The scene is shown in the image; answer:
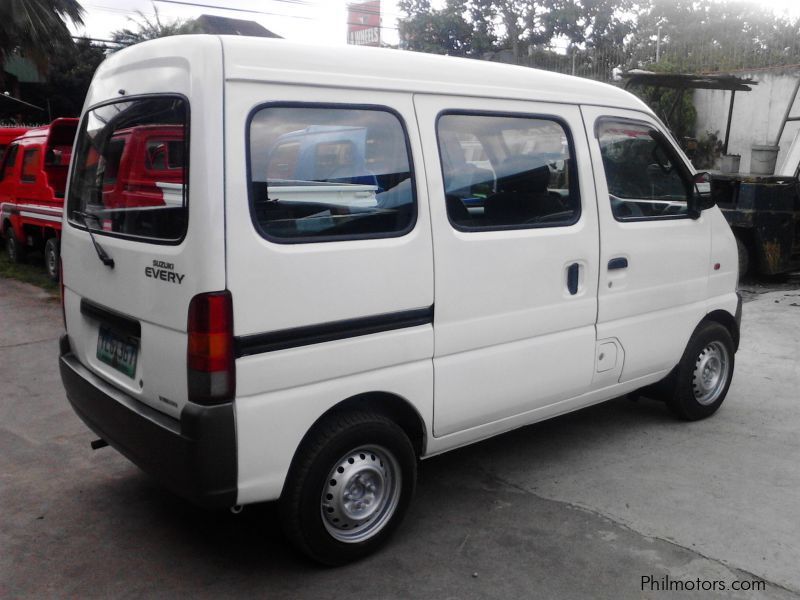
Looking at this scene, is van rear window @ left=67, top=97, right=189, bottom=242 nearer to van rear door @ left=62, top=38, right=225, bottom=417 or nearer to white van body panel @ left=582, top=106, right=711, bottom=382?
van rear door @ left=62, top=38, right=225, bottom=417

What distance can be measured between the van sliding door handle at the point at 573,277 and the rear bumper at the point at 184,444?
74.3 inches

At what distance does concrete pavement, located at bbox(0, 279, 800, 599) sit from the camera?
3.13 meters

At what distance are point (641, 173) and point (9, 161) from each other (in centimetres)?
982

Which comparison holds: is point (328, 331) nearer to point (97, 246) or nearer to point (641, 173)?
point (97, 246)

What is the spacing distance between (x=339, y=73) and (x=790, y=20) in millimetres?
31902

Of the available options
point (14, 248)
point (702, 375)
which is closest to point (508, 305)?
point (702, 375)

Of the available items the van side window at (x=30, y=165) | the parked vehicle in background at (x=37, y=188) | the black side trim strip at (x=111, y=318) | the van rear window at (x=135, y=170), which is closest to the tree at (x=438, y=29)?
the parked vehicle in background at (x=37, y=188)

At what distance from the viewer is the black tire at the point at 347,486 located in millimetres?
3020

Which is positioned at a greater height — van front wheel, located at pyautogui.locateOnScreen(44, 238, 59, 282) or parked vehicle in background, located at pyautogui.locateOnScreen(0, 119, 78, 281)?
Answer: parked vehicle in background, located at pyautogui.locateOnScreen(0, 119, 78, 281)

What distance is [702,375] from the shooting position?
16.0 feet

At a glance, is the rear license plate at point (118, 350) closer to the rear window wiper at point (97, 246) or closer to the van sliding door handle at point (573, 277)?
the rear window wiper at point (97, 246)

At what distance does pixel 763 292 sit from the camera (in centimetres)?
922

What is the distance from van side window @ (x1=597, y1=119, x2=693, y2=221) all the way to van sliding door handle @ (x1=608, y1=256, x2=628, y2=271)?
21 cm

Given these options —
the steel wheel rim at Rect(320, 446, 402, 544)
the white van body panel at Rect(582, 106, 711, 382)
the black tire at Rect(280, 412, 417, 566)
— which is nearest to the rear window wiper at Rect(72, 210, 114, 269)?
the black tire at Rect(280, 412, 417, 566)
